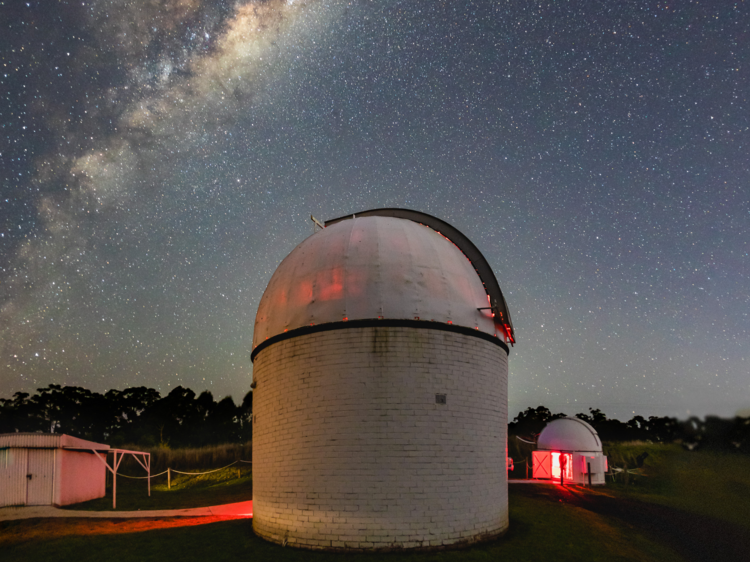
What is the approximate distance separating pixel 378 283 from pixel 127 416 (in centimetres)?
5408

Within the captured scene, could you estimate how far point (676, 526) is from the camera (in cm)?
1498

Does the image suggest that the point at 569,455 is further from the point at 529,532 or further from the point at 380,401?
the point at 380,401

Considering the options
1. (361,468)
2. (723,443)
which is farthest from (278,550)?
(723,443)

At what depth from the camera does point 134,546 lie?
486 inches

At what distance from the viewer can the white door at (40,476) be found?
20375 millimetres

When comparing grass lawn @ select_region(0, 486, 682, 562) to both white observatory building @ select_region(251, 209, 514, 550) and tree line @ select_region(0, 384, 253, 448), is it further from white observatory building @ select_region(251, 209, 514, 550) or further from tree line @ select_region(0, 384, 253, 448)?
tree line @ select_region(0, 384, 253, 448)

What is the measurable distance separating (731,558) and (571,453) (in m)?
16.6

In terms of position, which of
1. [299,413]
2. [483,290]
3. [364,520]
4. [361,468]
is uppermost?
[483,290]

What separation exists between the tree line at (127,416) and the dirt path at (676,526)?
44010mm

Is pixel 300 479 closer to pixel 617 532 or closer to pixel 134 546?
pixel 134 546

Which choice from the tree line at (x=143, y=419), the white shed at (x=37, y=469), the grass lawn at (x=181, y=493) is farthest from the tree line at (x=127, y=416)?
the white shed at (x=37, y=469)

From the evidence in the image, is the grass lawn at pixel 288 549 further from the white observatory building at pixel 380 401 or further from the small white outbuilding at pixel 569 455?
the small white outbuilding at pixel 569 455

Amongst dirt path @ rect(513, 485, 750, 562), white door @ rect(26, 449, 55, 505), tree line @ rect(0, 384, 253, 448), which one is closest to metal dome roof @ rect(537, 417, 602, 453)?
dirt path @ rect(513, 485, 750, 562)

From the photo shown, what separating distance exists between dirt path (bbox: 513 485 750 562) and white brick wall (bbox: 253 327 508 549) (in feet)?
14.9
